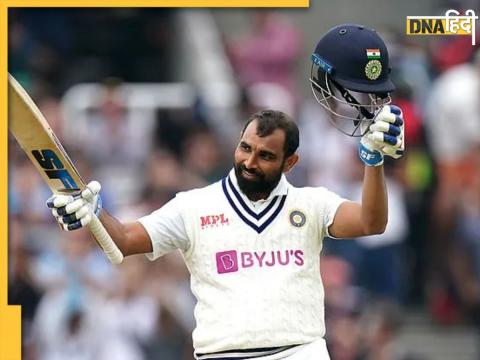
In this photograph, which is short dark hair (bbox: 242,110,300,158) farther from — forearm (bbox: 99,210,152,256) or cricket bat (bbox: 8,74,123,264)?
cricket bat (bbox: 8,74,123,264)

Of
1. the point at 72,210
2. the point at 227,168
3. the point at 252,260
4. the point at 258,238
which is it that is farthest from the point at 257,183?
the point at 227,168

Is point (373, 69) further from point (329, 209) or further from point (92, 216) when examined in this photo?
point (92, 216)

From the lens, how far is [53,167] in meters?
7.20

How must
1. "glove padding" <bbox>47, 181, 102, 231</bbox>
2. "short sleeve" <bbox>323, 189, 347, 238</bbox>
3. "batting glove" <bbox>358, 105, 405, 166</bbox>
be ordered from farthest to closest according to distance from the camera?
"short sleeve" <bbox>323, 189, 347, 238</bbox> < "glove padding" <bbox>47, 181, 102, 231</bbox> < "batting glove" <bbox>358, 105, 405, 166</bbox>

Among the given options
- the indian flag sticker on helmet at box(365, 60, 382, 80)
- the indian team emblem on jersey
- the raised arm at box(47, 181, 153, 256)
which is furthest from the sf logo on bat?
the indian flag sticker on helmet at box(365, 60, 382, 80)

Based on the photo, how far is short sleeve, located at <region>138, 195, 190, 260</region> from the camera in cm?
729

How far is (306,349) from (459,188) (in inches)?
229

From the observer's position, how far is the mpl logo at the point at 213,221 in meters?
7.27

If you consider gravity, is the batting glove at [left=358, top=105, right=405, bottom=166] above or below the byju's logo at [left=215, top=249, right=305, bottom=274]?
above

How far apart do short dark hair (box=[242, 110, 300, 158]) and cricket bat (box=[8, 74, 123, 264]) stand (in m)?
0.86

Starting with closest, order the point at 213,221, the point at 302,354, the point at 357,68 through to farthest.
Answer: the point at 357,68 → the point at 302,354 → the point at 213,221

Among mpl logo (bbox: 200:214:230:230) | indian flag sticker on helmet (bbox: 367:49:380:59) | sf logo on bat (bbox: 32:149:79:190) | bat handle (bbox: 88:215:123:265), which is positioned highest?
indian flag sticker on helmet (bbox: 367:49:380:59)

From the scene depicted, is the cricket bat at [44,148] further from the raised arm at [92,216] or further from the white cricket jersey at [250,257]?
the white cricket jersey at [250,257]

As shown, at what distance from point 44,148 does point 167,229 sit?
70cm
